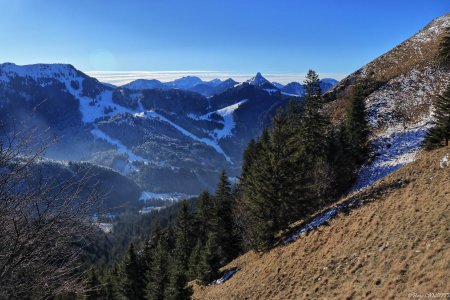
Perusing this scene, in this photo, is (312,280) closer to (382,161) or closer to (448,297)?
(448,297)

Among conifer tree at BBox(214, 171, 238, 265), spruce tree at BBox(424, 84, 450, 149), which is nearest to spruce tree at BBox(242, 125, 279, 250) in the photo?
spruce tree at BBox(424, 84, 450, 149)

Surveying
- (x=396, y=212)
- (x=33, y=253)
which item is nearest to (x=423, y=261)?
(x=396, y=212)

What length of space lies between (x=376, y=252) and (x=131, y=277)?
3729 cm

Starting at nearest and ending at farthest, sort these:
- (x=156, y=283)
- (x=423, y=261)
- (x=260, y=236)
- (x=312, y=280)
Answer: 1. (x=423, y=261)
2. (x=312, y=280)
3. (x=260, y=236)
4. (x=156, y=283)

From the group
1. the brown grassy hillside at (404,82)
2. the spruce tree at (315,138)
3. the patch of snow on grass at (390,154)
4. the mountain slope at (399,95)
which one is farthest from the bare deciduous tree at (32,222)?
the brown grassy hillside at (404,82)

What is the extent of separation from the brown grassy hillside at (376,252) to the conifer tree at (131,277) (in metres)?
21.6

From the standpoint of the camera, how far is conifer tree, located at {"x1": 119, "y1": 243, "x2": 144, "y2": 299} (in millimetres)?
44094

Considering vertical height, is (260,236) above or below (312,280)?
below

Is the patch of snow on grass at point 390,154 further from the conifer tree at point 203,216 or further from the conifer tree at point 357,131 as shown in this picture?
the conifer tree at point 203,216

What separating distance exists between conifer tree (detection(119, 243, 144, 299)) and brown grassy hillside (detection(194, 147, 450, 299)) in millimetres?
21621

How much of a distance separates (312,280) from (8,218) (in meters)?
14.8

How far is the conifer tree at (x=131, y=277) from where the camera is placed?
145 ft

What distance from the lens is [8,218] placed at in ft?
23.4

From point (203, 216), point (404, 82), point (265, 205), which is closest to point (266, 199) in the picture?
point (265, 205)
